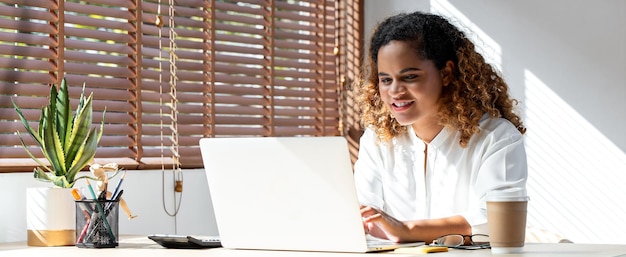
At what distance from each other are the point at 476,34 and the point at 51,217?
1957mm

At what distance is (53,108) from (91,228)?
0.43m

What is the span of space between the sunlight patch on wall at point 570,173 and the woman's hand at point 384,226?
56.2 inches

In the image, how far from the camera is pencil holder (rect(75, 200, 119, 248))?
7.91 ft

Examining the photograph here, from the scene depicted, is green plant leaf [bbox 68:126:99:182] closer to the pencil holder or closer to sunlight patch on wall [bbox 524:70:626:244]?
the pencil holder

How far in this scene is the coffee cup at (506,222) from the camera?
204 cm

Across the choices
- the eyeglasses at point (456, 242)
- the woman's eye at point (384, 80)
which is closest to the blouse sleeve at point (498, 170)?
the eyeglasses at point (456, 242)

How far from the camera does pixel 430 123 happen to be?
112 inches

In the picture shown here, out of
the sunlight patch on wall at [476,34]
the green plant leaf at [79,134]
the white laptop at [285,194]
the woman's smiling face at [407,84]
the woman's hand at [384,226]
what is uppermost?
the sunlight patch on wall at [476,34]

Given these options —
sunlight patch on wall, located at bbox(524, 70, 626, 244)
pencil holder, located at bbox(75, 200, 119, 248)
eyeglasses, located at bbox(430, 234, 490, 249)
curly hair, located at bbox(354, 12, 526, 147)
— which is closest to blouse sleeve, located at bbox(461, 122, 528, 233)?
curly hair, located at bbox(354, 12, 526, 147)

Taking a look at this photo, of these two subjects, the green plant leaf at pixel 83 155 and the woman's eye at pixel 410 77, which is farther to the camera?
the woman's eye at pixel 410 77

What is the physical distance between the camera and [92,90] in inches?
124

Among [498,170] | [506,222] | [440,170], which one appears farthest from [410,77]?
[506,222]

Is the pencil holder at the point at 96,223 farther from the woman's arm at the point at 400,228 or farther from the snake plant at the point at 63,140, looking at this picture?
the woman's arm at the point at 400,228

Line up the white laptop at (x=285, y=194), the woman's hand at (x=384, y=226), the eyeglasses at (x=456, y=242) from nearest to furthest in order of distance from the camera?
the white laptop at (x=285, y=194), the eyeglasses at (x=456, y=242), the woman's hand at (x=384, y=226)
